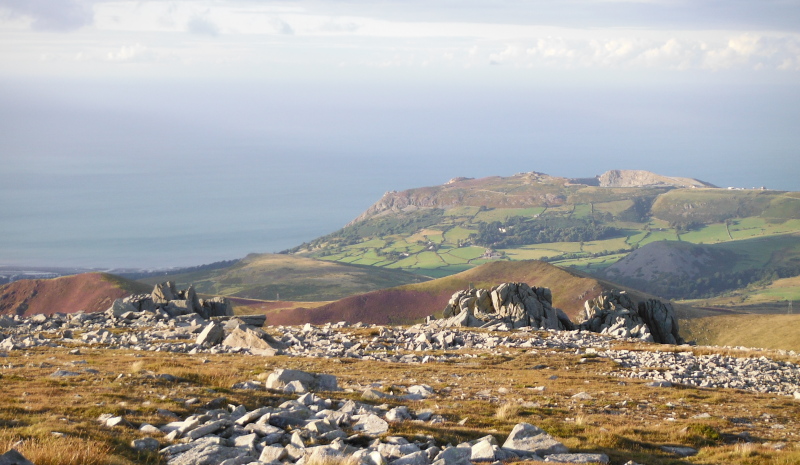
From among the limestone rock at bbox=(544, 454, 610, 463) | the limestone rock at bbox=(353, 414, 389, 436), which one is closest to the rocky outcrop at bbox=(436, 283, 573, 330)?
the limestone rock at bbox=(353, 414, 389, 436)

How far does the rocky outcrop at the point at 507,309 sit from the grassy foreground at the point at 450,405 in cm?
2514

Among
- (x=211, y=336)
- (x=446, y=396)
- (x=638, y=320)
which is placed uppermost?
(x=211, y=336)

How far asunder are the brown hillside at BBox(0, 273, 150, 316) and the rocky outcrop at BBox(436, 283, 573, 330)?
223 ft

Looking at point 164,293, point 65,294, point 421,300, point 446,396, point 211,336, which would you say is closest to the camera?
point 446,396

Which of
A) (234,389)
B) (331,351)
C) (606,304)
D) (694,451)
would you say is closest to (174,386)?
(234,389)

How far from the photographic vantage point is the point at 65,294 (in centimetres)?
11794

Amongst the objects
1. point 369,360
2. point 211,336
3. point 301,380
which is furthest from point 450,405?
point 211,336

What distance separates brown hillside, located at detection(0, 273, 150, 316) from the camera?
113625 millimetres

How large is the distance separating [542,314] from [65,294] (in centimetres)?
8815

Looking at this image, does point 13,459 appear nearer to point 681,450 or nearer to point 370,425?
point 370,425

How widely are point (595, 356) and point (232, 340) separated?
72.4 ft

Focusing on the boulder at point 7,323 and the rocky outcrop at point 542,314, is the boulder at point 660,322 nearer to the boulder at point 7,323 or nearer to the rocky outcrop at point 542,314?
the rocky outcrop at point 542,314

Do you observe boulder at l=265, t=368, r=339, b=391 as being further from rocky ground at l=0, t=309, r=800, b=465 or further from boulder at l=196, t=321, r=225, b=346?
boulder at l=196, t=321, r=225, b=346

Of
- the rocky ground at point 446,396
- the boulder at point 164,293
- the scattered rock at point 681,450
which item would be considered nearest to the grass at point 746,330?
the rocky ground at point 446,396
